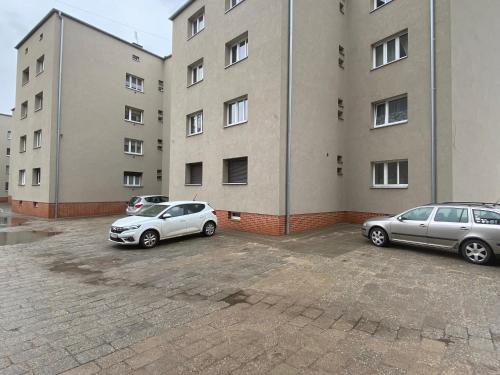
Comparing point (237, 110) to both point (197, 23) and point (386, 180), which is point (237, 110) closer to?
point (197, 23)

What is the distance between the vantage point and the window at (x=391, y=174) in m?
12.4

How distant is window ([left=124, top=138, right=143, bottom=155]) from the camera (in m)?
22.7

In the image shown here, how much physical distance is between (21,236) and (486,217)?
52.9ft

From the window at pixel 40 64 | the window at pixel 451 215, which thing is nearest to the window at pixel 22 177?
the window at pixel 40 64

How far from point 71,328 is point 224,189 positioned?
31.5ft

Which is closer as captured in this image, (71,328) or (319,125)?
(71,328)

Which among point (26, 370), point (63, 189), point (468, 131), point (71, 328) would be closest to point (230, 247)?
point (71, 328)

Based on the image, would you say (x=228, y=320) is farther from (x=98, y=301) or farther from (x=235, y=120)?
(x=235, y=120)

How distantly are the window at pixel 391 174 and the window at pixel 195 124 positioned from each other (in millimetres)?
8784

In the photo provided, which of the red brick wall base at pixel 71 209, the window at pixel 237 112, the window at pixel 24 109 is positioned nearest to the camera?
the window at pixel 237 112

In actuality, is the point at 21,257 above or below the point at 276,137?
below

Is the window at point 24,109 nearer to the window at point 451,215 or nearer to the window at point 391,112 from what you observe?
the window at point 391,112

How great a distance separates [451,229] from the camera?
7.53 m

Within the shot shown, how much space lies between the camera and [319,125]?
1287 centimetres
